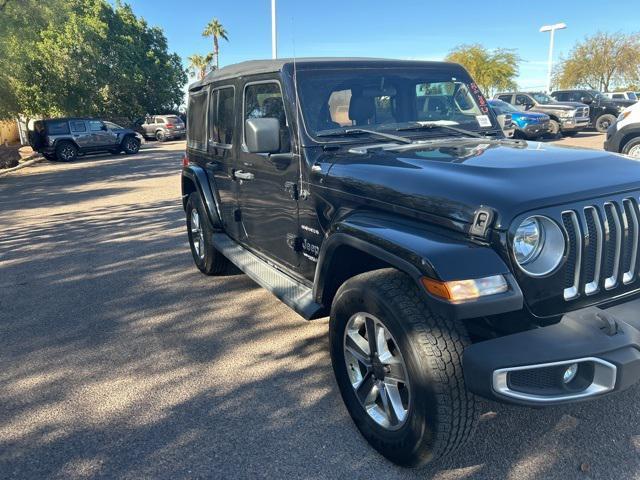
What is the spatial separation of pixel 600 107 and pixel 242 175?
2130 centimetres

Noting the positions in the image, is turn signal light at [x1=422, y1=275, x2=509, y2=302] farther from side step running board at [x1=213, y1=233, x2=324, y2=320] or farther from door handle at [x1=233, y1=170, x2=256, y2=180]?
door handle at [x1=233, y1=170, x2=256, y2=180]

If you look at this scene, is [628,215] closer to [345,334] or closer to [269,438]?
[345,334]

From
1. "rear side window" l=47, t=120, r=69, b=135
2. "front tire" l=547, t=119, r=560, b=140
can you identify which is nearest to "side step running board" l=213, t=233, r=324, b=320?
"front tire" l=547, t=119, r=560, b=140

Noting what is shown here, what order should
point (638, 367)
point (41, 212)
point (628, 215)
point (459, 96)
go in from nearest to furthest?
point (638, 367), point (628, 215), point (459, 96), point (41, 212)

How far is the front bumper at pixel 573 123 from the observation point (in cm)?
1945

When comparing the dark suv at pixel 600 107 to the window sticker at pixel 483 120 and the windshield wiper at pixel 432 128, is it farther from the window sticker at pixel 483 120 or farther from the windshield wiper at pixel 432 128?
the windshield wiper at pixel 432 128

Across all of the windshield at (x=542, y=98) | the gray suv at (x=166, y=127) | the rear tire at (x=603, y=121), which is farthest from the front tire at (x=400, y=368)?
the gray suv at (x=166, y=127)

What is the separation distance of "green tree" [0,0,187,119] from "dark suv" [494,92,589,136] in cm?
1678

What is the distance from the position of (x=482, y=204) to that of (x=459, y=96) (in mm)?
2036

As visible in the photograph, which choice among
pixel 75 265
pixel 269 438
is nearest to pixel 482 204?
pixel 269 438

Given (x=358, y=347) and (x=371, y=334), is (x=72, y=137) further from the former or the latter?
(x=371, y=334)

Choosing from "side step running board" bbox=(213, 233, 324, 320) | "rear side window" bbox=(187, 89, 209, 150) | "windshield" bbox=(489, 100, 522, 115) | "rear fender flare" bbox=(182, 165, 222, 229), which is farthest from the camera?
"windshield" bbox=(489, 100, 522, 115)

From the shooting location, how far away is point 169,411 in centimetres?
326

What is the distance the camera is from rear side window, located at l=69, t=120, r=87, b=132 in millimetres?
21859
